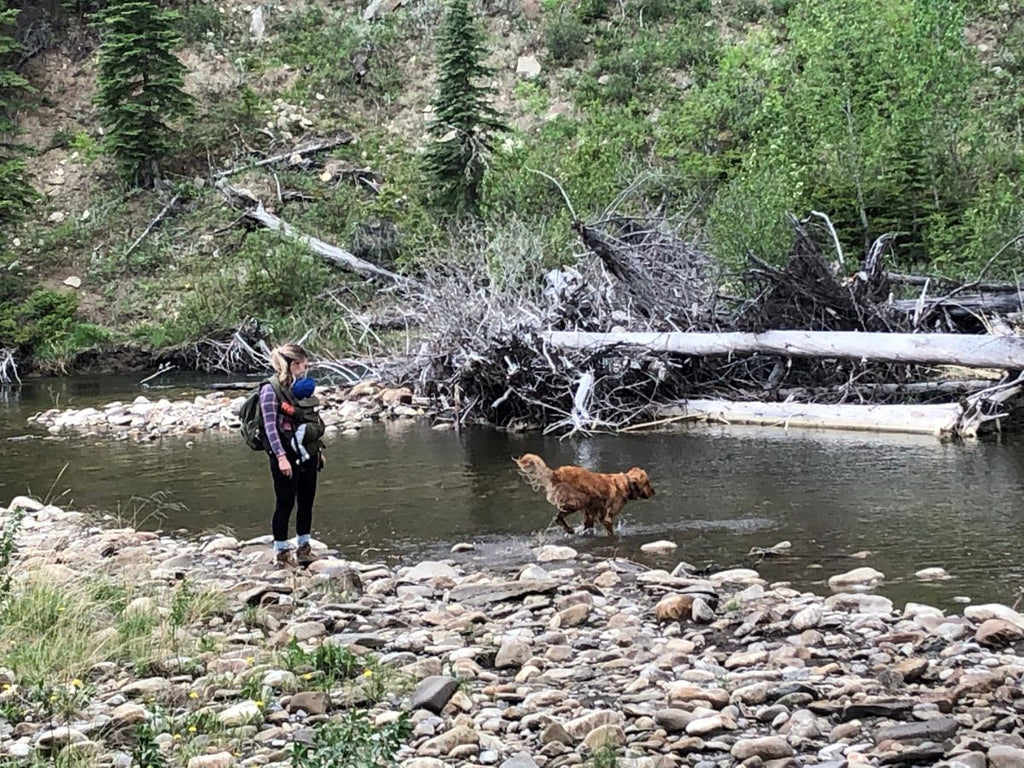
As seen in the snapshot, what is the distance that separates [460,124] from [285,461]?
19919 millimetres

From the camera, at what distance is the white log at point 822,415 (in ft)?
41.8

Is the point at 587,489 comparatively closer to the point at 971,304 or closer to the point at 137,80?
the point at 971,304

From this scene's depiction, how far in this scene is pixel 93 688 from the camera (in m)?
4.53

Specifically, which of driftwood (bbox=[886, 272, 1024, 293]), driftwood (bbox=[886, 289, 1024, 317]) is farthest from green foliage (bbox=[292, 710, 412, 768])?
driftwood (bbox=[886, 272, 1024, 293])

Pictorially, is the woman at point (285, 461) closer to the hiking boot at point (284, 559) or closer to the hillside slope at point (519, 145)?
the hiking boot at point (284, 559)

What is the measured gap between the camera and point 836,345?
43.5ft

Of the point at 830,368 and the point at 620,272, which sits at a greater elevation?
the point at 620,272

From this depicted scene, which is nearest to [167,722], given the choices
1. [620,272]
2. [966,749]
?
[966,749]

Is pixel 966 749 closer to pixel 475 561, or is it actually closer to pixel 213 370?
pixel 475 561

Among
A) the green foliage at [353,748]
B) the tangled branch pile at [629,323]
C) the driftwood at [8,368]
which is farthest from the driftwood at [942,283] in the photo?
the driftwood at [8,368]

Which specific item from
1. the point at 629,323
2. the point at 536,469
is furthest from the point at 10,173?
the point at 536,469

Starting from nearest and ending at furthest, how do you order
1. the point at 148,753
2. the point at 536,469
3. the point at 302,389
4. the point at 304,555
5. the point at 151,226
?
Result: the point at 148,753 < the point at 302,389 < the point at 304,555 < the point at 536,469 < the point at 151,226

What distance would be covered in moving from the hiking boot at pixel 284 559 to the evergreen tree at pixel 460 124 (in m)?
19.0

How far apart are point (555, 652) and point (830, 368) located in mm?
10439
